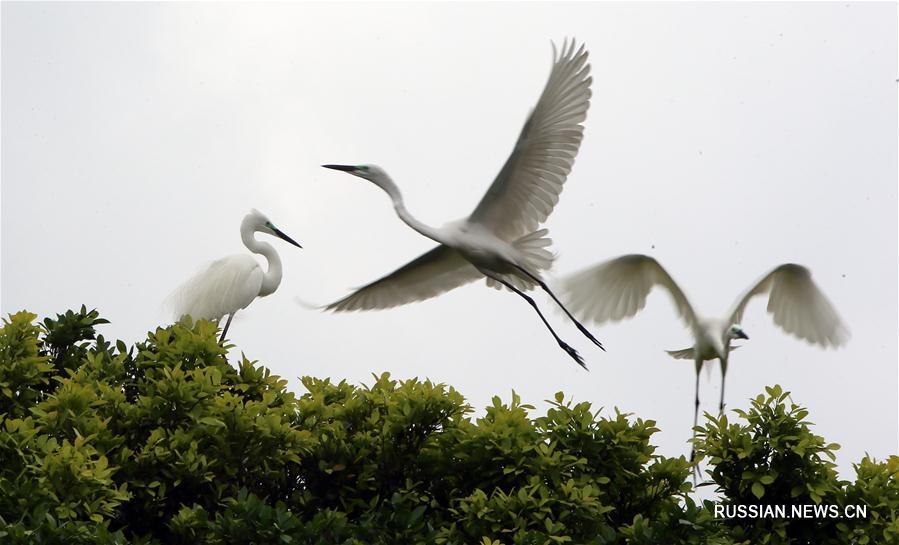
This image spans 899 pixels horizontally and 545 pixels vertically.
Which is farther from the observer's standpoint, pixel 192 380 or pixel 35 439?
pixel 192 380

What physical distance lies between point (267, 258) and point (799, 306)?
4226 millimetres

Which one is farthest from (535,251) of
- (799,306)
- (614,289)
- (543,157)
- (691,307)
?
(799,306)

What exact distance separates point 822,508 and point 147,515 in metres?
3.12

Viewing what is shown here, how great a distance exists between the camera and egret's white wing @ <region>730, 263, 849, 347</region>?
8703 mm

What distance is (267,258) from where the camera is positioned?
31.6 ft

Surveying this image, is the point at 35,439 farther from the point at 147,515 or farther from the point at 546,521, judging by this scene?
the point at 546,521

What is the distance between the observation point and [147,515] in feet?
17.5

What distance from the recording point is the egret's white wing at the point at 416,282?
27.1 ft

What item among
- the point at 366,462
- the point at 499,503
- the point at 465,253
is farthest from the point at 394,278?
the point at 499,503

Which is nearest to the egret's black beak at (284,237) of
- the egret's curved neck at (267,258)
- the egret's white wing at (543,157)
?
the egret's curved neck at (267,258)

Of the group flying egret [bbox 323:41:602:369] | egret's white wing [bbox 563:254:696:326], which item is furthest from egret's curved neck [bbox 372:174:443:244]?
egret's white wing [bbox 563:254:696:326]

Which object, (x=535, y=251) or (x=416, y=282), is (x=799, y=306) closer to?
(x=535, y=251)

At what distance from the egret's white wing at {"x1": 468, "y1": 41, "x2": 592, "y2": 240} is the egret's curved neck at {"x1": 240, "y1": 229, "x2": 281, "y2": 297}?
2.38m

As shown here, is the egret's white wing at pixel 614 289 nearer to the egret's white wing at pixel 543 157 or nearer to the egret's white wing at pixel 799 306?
the egret's white wing at pixel 799 306
